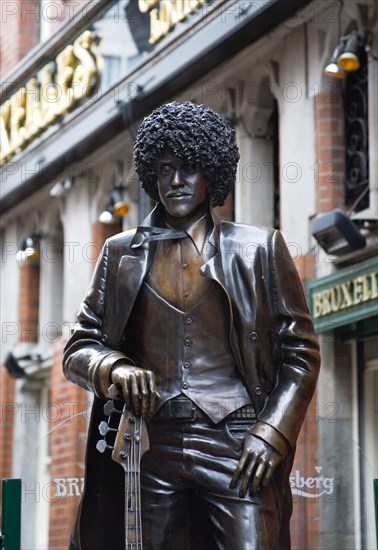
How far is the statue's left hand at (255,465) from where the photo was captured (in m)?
5.70

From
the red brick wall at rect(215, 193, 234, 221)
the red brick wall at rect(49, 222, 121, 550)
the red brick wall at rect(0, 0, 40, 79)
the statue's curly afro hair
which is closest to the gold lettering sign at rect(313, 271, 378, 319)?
the red brick wall at rect(49, 222, 121, 550)

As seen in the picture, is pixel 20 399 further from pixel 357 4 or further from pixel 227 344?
pixel 227 344

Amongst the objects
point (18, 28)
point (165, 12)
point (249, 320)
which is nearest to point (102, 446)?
point (249, 320)

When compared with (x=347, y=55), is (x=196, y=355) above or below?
below

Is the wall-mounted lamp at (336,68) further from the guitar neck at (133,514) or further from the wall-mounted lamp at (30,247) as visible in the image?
the guitar neck at (133,514)

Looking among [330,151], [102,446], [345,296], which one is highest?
[330,151]

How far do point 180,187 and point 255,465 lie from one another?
1.09 metres

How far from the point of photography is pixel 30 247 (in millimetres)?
17750

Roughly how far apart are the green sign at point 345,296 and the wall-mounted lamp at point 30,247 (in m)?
5.69

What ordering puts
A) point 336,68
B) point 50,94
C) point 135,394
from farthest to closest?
point 50,94, point 336,68, point 135,394

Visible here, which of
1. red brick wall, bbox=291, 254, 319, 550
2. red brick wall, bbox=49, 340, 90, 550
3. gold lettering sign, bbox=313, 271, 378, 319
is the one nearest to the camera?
red brick wall, bbox=291, 254, 319, 550

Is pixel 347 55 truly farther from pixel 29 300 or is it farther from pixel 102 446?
pixel 29 300

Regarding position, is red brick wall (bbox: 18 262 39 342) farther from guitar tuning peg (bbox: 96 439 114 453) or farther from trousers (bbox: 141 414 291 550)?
guitar tuning peg (bbox: 96 439 114 453)

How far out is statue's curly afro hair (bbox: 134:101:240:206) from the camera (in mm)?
6043
